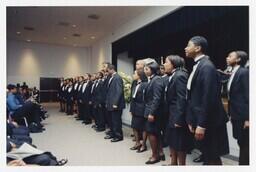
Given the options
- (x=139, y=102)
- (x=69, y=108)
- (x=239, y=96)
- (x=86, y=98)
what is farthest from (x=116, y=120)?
(x=69, y=108)

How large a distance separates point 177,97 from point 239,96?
1.52 ft

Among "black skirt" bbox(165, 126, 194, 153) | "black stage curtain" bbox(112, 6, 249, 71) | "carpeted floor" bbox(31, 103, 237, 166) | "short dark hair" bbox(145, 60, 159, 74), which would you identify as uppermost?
"black stage curtain" bbox(112, 6, 249, 71)

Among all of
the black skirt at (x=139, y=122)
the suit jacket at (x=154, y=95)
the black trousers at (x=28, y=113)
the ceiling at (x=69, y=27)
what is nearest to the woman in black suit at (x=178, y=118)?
the suit jacket at (x=154, y=95)

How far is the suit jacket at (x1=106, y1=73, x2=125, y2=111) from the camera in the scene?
354cm

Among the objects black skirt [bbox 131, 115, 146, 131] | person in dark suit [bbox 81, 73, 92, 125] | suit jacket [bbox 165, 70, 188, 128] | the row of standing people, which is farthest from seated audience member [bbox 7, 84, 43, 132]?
suit jacket [bbox 165, 70, 188, 128]

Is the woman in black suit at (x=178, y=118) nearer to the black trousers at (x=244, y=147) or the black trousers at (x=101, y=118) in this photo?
the black trousers at (x=244, y=147)

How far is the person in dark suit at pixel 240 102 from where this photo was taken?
1.97 m

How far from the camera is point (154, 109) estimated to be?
242cm

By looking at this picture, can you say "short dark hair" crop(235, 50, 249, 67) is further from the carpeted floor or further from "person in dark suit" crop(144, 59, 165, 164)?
the carpeted floor

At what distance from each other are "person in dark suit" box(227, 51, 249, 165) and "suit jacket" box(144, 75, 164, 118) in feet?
2.00

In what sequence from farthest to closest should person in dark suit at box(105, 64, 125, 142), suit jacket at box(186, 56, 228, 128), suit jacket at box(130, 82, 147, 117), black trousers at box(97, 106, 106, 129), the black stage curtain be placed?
black trousers at box(97, 106, 106, 129) → person in dark suit at box(105, 64, 125, 142) → suit jacket at box(130, 82, 147, 117) → the black stage curtain → suit jacket at box(186, 56, 228, 128)
